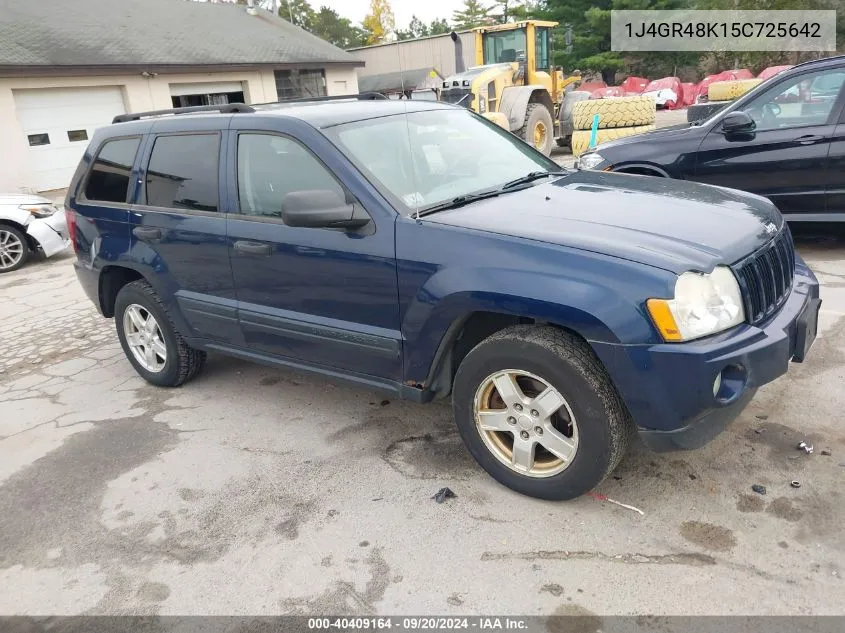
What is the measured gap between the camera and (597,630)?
2375 mm

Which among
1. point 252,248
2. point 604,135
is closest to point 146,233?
point 252,248

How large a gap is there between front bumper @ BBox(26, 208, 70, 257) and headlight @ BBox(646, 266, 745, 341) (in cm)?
922

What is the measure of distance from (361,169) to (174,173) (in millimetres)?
1504

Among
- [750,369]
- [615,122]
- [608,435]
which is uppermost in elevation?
[615,122]

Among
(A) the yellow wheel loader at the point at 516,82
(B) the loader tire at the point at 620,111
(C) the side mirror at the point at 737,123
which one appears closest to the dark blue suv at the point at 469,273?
(C) the side mirror at the point at 737,123

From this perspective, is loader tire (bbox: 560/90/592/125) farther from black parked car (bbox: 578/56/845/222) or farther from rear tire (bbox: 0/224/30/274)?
rear tire (bbox: 0/224/30/274)

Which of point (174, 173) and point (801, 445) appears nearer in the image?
point (801, 445)

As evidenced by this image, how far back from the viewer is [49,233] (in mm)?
9586

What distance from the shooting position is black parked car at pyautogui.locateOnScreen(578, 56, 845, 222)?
5.89 m

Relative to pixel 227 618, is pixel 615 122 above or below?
above

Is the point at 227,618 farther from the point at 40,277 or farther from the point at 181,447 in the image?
the point at 40,277

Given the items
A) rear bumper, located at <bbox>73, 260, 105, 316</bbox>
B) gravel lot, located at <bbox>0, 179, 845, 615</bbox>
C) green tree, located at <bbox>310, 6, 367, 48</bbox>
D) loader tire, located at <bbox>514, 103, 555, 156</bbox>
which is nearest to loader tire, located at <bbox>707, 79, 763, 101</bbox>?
loader tire, located at <bbox>514, 103, 555, 156</bbox>

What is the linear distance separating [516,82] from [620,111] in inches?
237

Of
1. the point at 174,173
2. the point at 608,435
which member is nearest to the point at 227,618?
the point at 608,435
